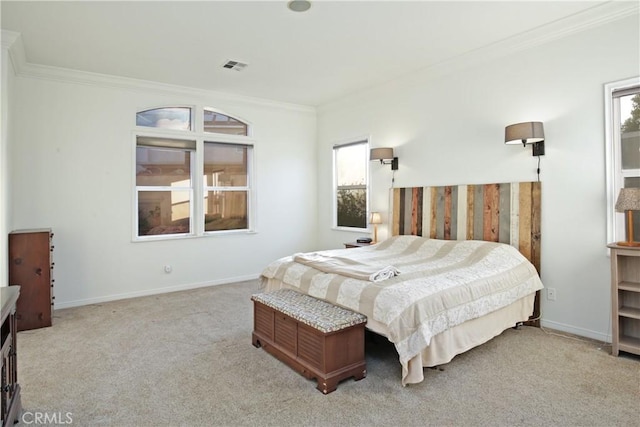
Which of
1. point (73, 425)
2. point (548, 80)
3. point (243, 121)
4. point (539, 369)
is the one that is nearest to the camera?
point (73, 425)

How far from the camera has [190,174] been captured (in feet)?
17.2

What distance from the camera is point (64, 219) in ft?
14.0

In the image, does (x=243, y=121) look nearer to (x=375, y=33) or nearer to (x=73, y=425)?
(x=375, y=33)

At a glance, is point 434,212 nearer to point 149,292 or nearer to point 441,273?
point 441,273

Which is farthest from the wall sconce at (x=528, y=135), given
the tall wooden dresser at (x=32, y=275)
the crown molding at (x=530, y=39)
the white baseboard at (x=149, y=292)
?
the tall wooden dresser at (x=32, y=275)

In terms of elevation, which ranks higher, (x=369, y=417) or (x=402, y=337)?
(x=402, y=337)

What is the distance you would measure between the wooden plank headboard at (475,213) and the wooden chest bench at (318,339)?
6.51 feet

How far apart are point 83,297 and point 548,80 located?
5392 millimetres

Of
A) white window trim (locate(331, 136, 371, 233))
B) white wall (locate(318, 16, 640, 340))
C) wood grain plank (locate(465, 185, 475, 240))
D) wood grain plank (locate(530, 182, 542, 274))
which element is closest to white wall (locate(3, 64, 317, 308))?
white window trim (locate(331, 136, 371, 233))

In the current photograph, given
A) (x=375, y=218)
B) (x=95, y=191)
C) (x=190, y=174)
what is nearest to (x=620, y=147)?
(x=375, y=218)

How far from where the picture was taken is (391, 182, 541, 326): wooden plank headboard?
11.6ft

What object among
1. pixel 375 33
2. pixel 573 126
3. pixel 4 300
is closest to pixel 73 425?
pixel 4 300

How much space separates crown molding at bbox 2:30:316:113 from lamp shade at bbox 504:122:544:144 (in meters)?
3.50

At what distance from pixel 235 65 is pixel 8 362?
3.40 meters
